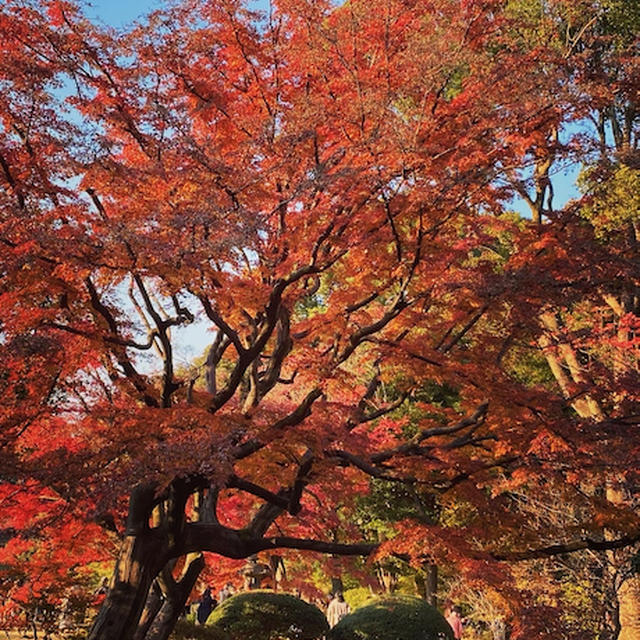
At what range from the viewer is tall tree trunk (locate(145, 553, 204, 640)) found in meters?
8.73

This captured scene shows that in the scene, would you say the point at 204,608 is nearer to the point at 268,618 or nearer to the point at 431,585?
the point at 268,618

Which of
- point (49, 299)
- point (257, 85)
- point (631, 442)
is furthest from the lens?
point (257, 85)

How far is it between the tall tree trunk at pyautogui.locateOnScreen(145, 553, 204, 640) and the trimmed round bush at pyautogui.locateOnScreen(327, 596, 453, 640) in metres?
4.47

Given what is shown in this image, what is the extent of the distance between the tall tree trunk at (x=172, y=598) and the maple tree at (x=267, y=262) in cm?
3

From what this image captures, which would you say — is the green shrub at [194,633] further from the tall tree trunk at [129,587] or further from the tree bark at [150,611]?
the tall tree trunk at [129,587]

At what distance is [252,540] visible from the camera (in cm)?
820

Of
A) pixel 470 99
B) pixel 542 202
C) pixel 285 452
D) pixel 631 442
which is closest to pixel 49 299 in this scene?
pixel 285 452

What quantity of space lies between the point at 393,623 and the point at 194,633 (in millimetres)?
3628

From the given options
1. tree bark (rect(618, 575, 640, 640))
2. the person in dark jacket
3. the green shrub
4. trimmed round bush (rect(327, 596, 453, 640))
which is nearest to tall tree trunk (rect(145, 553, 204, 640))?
the green shrub

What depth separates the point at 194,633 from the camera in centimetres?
1124

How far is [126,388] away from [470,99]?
532 centimetres

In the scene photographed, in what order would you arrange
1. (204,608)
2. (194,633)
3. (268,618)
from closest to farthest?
1. (194,633)
2. (268,618)
3. (204,608)

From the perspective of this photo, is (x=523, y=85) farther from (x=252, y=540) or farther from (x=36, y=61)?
(x=252, y=540)

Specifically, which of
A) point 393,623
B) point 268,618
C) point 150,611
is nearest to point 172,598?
point 150,611
